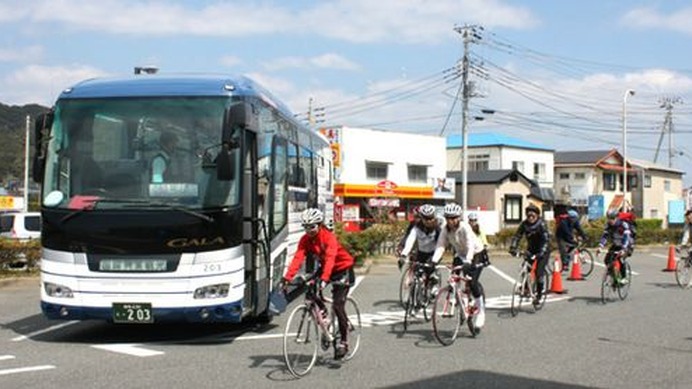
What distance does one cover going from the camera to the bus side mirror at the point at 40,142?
30.5 ft

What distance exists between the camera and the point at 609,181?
68.9 meters

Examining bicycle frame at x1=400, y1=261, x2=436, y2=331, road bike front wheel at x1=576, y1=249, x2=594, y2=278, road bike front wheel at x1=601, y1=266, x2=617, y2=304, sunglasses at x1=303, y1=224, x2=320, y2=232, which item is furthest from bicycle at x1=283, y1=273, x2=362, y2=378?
road bike front wheel at x1=576, y1=249, x2=594, y2=278

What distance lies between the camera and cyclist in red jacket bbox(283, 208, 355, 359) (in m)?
8.06

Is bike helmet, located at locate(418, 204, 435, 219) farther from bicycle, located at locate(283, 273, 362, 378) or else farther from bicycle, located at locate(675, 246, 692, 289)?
bicycle, located at locate(675, 246, 692, 289)

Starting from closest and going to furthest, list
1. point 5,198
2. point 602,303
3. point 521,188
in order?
point 602,303, point 5,198, point 521,188

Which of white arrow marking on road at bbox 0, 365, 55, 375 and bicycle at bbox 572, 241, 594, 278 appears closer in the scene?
white arrow marking on road at bbox 0, 365, 55, 375

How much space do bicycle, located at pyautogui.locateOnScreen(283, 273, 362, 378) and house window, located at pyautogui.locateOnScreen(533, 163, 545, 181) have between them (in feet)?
198

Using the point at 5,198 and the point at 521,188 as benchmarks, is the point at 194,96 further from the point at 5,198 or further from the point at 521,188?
the point at 521,188

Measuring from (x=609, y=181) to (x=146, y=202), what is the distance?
6528cm

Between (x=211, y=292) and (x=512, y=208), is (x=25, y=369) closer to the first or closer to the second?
(x=211, y=292)

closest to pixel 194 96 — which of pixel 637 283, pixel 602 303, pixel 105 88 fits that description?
pixel 105 88

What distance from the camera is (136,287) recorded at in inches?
358

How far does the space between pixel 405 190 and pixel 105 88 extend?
43.2 m

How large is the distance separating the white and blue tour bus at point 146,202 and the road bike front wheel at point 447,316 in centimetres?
245
